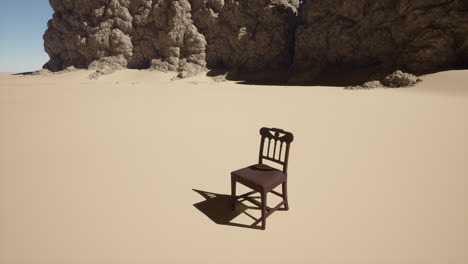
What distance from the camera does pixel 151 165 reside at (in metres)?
4.53

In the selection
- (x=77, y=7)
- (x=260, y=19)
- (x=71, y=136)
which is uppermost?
(x=77, y=7)

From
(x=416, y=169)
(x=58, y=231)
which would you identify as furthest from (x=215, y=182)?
(x=416, y=169)

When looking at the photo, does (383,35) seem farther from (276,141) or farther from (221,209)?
(221,209)

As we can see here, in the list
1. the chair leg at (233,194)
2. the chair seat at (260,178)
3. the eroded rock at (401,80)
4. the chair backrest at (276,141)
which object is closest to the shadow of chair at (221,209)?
the chair leg at (233,194)

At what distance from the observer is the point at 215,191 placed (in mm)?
3758

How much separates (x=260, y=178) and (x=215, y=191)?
101 cm

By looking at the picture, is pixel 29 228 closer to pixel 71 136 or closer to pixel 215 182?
pixel 215 182

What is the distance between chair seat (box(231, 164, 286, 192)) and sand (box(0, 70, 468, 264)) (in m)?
0.48

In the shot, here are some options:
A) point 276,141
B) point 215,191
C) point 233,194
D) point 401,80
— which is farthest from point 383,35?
point 233,194

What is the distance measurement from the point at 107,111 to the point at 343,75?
24911 millimetres

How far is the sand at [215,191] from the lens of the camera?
254 cm

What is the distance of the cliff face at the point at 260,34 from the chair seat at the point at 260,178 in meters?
25.4

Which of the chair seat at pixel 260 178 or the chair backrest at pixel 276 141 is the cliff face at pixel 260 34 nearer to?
the chair backrest at pixel 276 141

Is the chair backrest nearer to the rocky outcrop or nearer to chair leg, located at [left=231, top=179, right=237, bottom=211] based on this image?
chair leg, located at [left=231, top=179, right=237, bottom=211]
